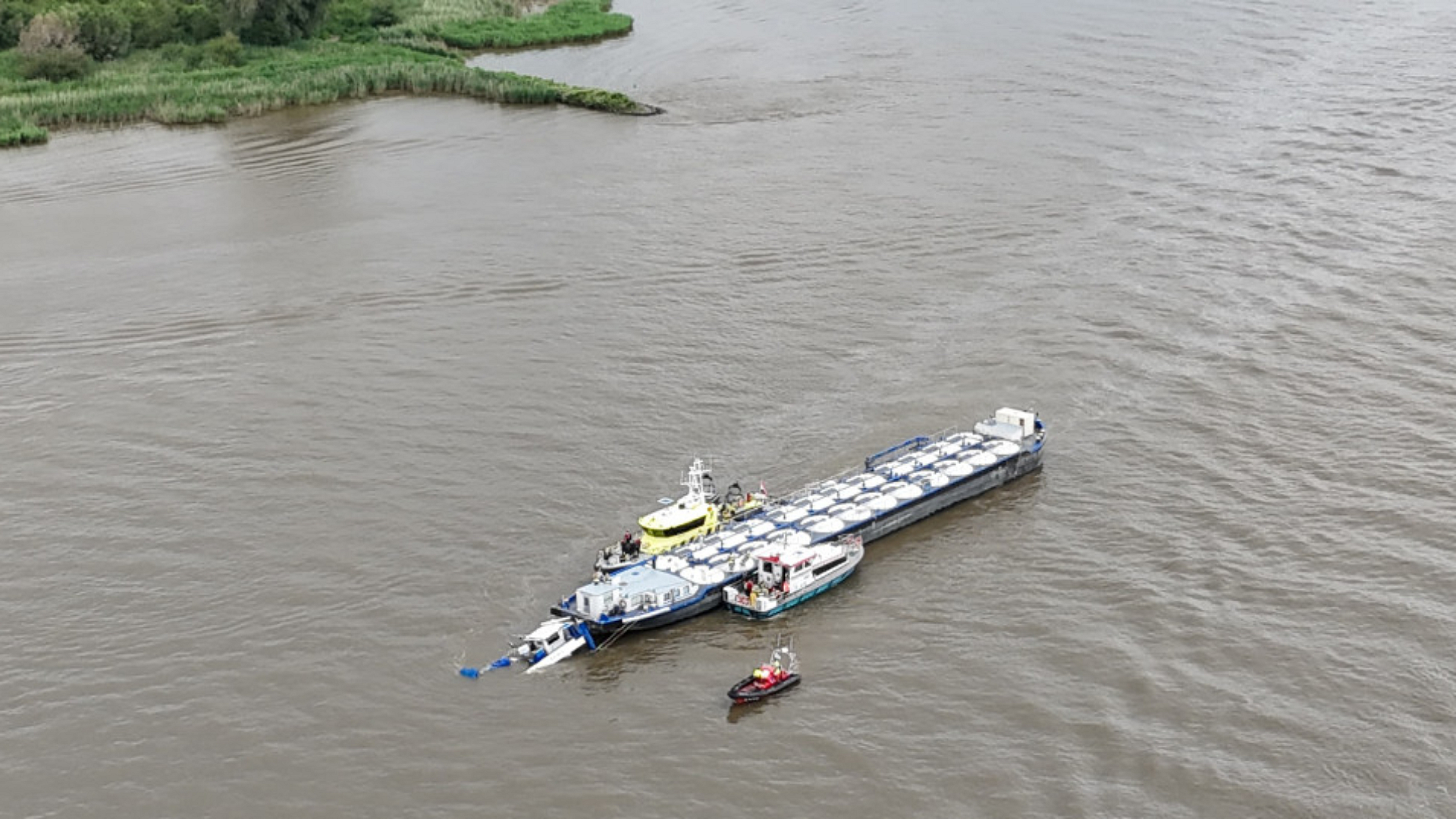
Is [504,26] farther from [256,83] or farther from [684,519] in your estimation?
Result: [684,519]

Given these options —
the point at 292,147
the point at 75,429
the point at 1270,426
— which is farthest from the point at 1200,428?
the point at 292,147

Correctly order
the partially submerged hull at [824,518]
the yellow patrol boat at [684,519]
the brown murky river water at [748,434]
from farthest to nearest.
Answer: the yellow patrol boat at [684,519], the partially submerged hull at [824,518], the brown murky river water at [748,434]

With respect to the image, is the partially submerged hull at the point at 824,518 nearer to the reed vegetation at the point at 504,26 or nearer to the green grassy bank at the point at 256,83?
the green grassy bank at the point at 256,83

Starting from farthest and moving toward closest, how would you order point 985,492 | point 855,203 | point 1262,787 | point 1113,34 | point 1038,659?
point 1113,34 → point 855,203 → point 985,492 → point 1038,659 → point 1262,787

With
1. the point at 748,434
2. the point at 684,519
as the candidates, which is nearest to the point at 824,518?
the point at 684,519

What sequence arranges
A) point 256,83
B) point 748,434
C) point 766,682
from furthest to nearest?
point 256,83 → point 748,434 → point 766,682

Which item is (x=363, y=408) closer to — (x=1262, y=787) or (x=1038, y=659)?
(x=1038, y=659)

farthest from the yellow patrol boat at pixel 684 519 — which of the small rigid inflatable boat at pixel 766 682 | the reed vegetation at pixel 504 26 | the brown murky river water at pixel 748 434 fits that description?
the reed vegetation at pixel 504 26
